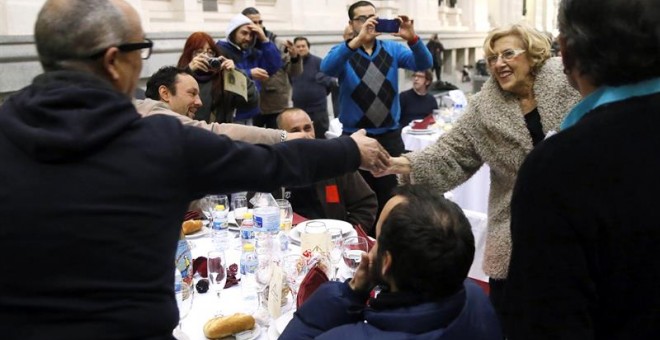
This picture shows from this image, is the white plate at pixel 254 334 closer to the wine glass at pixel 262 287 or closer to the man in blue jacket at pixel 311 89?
the wine glass at pixel 262 287

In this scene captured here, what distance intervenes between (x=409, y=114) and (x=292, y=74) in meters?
1.31

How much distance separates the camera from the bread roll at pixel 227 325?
1615 mm

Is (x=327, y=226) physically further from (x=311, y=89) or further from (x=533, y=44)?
(x=311, y=89)

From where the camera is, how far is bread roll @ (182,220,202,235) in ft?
8.68

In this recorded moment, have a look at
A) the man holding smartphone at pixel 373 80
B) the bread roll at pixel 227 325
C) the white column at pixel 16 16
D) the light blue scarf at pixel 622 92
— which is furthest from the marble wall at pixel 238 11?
the light blue scarf at pixel 622 92

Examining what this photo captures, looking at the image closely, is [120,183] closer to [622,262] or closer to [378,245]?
[378,245]

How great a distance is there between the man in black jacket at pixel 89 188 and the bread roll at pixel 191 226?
4.86ft

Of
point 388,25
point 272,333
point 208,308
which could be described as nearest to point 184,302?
point 208,308

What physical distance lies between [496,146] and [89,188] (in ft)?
5.05

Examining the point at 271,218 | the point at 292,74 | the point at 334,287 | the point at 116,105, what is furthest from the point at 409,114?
the point at 116,105

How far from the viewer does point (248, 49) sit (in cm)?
478

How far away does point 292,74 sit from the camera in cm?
600

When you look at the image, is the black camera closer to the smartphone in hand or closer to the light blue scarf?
the smartphone in hand

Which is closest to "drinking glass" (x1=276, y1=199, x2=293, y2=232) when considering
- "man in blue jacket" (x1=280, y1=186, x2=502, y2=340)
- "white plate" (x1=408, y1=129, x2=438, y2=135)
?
"man in blue jacket" (x1=280, y1=186, x2=502, y2=340)
